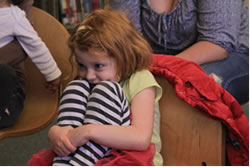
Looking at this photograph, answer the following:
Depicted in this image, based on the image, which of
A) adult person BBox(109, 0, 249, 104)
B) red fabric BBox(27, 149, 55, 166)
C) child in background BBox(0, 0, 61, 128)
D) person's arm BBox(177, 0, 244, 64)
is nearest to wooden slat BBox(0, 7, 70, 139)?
child in background BBox(0, 0, 61, 128)

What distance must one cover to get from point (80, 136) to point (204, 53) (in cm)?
55

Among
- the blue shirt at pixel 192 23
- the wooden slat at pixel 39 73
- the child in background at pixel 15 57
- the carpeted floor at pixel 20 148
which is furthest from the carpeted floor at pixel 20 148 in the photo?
the blue shirt at pixel 192 23

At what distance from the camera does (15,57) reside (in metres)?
1.19

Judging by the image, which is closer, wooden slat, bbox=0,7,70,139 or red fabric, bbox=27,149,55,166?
red fabric, bbox=27,149,55,166

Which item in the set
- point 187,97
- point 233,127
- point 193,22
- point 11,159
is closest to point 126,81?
point 187,97

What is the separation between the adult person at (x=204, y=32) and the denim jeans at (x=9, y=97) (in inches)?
18.8

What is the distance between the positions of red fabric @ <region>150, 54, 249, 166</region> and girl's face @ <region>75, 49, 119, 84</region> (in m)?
0.17

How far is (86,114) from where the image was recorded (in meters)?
0.77

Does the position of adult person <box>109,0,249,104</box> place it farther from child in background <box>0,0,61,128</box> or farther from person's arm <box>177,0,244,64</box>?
child in background <box>0,0,61,128</box>

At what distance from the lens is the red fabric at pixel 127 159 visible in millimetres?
730

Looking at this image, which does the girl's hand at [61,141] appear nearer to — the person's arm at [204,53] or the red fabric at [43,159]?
the red fabric at [43,159]

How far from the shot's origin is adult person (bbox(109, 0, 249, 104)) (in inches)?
41.4

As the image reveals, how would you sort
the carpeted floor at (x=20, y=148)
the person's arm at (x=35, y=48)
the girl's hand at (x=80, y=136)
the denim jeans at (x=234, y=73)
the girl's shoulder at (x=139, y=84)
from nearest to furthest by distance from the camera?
1. the girl's hand at (x=80, y=136)
2. the girl's shoulder at (x=139, y=84)
3. the denim jeans at (x=234, y=73)
4. the person's arm at (x=35, y=48)
5. the carpeted floor at (x=20, y=148)

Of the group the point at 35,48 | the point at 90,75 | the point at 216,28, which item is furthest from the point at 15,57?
the point at 216,28
